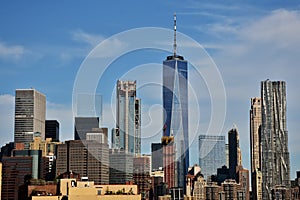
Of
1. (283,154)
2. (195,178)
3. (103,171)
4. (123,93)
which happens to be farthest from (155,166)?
(283,154)

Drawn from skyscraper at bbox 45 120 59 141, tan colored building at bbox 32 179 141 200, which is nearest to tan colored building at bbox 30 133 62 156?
skyscraper at bbox 45 120 59 141

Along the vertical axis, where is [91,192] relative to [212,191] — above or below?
above

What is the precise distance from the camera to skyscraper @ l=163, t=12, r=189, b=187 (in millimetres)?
19688

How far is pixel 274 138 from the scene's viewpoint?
59.6m

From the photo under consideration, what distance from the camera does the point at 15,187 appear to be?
81.3 feet

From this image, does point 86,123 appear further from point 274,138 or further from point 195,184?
point 274,138

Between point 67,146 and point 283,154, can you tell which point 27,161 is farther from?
point 283,154

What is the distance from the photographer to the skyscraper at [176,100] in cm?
1969

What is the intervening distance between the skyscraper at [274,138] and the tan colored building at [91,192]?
3838cm

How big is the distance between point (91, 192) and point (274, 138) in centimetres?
4623

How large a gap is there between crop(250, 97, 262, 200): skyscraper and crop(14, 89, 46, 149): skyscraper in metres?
19.1

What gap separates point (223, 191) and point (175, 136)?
2189cm

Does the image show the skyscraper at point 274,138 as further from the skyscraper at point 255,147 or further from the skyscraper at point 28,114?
the skyscraper at point 28,114

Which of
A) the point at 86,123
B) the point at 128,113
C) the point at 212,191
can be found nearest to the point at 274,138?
the point at 212,191
